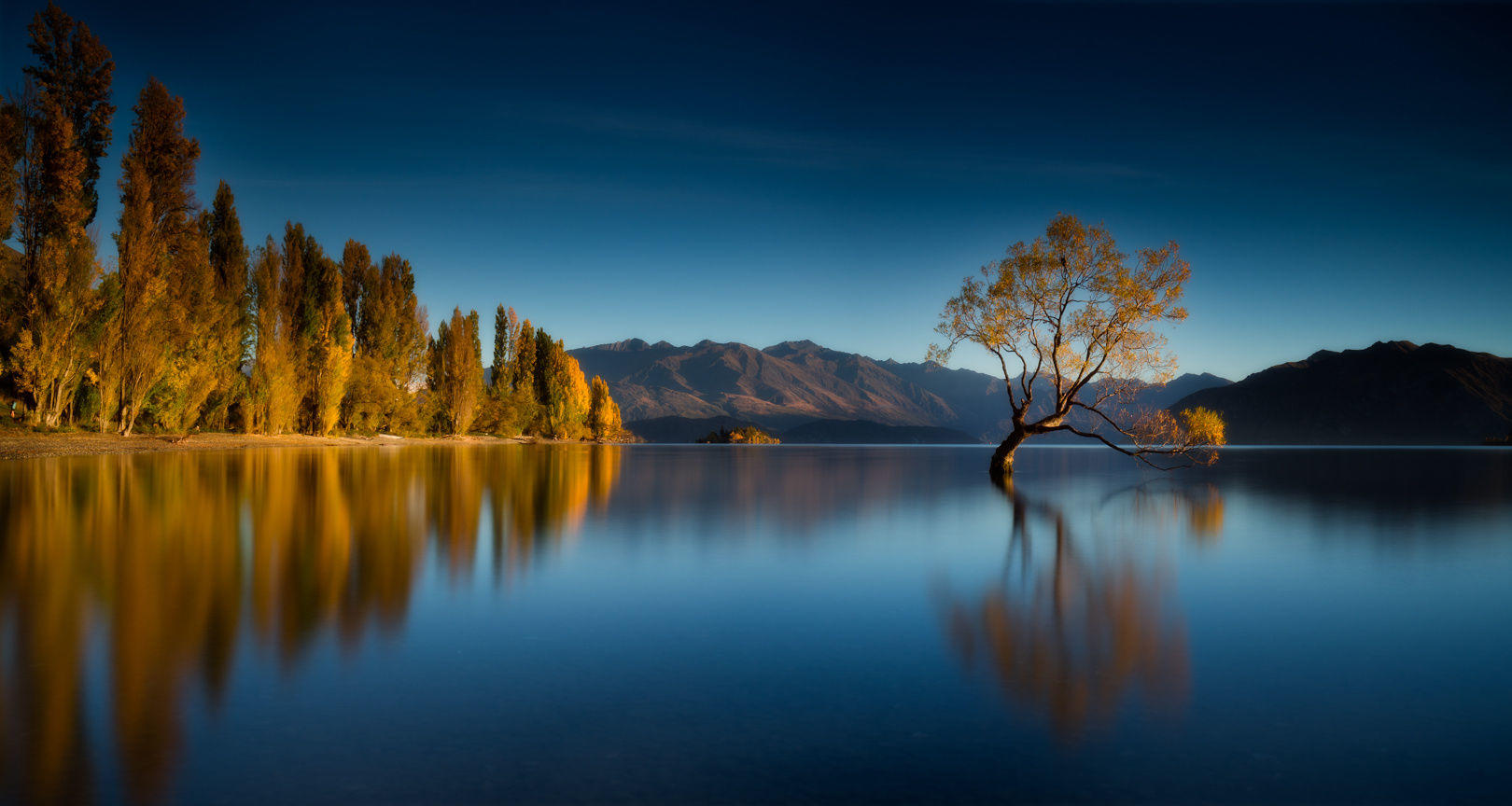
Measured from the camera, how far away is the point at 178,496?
14359 mm

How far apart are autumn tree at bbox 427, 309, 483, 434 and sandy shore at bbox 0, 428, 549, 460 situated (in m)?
14.7

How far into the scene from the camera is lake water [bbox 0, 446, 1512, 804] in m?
3.16

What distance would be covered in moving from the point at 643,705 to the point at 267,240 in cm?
5281

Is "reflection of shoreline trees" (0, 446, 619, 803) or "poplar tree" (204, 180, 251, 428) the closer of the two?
"reflection of shoreline trees" (0, 446, 619, 803)

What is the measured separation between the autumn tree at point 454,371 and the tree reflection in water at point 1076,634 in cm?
6370

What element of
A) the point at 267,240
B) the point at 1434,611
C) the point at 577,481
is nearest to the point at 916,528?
the point at 1434,611

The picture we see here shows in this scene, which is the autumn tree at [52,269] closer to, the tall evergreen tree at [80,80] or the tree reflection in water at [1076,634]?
the tall evergreen tree at [80,80]

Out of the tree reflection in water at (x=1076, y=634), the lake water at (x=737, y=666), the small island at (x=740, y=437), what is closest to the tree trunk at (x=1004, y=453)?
the lake water at (x=737, y=666)

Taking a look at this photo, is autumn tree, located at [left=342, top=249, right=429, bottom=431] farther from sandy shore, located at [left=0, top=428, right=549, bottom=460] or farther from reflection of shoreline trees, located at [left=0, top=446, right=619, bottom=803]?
reflection of shoreline trees, located at [left=0, top=446, right=619, bottom=803]

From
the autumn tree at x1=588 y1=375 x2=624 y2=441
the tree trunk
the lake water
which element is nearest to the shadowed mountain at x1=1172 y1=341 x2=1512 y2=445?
the autumn tree at x1=588 y1=375 x2=624 y2=441

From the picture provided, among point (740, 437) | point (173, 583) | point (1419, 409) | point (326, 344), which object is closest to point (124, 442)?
point (326, 344)

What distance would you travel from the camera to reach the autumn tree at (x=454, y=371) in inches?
2589

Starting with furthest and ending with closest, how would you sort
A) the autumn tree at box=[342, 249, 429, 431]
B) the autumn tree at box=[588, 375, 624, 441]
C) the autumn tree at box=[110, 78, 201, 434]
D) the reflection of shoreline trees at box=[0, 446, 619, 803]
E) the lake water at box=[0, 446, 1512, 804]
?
1. the autumn tree at box=[588, 375, 624, 441]
2. the autumn tree at box=[342, 249, 429, 431]
3. the autumn tree at box=[110, 78, 201, 434]
4. the reflection of shoreline trees at box=[0, 446, 619, 803]
5. the lake water at box=[0, 446, 1512, 804]

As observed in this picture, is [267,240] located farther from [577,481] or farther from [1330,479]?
[1330,479]
